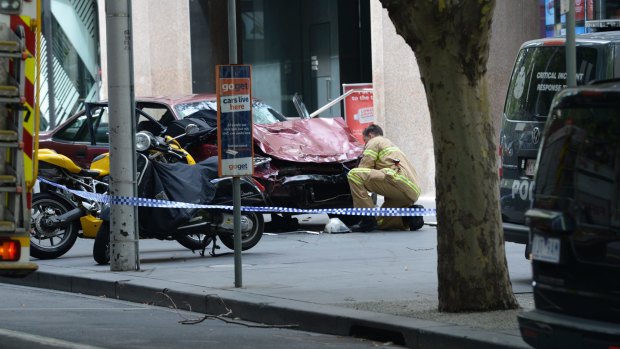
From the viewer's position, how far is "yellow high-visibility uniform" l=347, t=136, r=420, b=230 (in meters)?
17.4

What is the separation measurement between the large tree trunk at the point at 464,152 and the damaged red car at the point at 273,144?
7.76m

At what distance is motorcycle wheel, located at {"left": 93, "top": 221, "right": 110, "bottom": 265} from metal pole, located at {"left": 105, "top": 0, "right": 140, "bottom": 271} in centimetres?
68

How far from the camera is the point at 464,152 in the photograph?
9.59 meters

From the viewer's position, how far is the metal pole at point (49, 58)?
2764 centimetres

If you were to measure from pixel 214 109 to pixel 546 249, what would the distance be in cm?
1166

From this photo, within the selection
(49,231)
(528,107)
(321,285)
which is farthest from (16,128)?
(49,231)

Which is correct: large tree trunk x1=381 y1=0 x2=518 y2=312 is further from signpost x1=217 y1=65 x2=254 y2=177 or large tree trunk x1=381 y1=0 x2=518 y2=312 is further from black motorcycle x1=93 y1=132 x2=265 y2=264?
black motorcycle x1=93 y1=132 x2=265 y2=264

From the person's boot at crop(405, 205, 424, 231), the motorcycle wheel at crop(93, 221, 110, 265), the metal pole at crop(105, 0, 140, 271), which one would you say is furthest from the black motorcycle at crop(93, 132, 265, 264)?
the person's boot at crop(405, 205, 424, 231)

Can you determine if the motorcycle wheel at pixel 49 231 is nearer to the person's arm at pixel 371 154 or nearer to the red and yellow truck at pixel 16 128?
the person's arm at pixel 371 154

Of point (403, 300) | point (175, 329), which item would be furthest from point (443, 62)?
point (175, 329)

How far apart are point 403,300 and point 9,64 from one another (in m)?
3.86

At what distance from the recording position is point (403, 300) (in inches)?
420

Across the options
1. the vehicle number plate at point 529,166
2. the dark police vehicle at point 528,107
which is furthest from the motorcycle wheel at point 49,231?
the vehicle number plate at point 529,166

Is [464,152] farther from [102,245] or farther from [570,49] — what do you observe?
[102,245]
